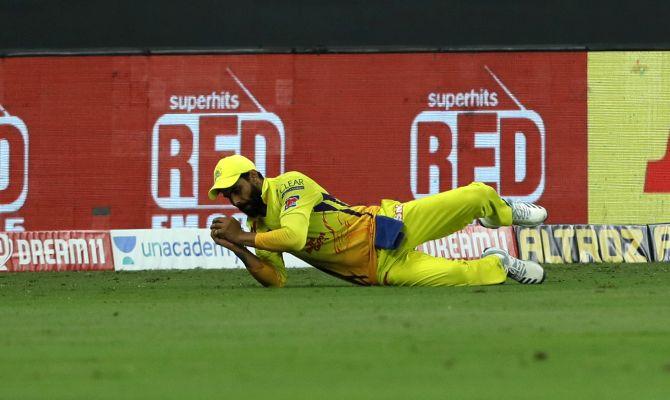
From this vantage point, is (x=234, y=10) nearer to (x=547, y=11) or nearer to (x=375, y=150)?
(x=375, y=150)

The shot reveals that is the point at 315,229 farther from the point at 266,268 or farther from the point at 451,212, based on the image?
the point at 451,212

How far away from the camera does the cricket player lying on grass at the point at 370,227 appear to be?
10.9m

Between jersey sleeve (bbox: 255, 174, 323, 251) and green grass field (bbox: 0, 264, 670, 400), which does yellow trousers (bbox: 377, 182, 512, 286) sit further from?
jersey sleeve (bbox: 255, 174, 323, 251)

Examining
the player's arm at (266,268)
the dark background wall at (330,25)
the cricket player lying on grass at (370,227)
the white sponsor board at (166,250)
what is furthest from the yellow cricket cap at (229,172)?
the dark background wall at (330,25)

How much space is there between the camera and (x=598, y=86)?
22.3m

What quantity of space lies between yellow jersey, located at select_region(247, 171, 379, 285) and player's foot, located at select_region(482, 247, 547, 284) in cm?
110

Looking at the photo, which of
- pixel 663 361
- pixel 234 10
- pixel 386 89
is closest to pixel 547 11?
pixel 386 89

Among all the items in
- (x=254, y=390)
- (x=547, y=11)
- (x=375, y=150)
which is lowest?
(x=254, y=390)

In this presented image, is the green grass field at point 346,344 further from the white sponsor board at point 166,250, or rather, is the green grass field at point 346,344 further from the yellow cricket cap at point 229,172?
the white sponsor board at point 166,250

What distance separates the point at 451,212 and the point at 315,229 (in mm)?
1191

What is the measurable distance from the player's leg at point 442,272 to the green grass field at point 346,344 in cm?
40

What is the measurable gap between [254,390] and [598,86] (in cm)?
1788

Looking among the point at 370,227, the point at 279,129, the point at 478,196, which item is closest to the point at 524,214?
the point at 478,196

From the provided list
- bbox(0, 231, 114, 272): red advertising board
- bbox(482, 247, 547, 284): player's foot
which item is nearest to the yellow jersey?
bbox(482, 247, 547, 284): player's foot
